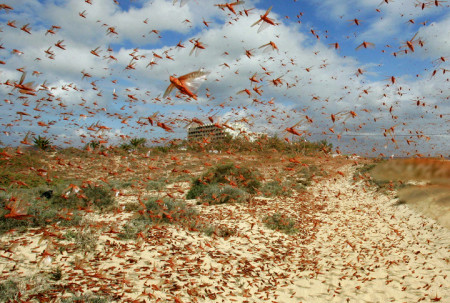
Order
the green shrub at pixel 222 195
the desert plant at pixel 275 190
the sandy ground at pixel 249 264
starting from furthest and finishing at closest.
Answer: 1. the desert plant at pixel 275 190
2. the green shrub at pixel 222 195
3. the sandy ground at pixel 249 264

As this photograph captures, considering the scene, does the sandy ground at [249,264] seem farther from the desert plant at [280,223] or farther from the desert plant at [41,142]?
the desert plant at [41,142]

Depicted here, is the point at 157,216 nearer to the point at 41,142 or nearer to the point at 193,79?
the point at 193,79

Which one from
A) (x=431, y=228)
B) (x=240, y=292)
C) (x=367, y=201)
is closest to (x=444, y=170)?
(x=240, y=292)

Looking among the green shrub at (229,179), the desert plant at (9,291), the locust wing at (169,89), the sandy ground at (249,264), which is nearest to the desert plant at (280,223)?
the sandy ground at (249,264)

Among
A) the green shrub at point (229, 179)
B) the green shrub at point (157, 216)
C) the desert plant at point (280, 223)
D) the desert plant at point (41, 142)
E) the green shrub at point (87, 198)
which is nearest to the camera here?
the green shrub at point (157, 216)

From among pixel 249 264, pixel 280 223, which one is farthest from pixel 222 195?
pixel 249 264

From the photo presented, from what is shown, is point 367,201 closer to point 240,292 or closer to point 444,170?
point 240,292

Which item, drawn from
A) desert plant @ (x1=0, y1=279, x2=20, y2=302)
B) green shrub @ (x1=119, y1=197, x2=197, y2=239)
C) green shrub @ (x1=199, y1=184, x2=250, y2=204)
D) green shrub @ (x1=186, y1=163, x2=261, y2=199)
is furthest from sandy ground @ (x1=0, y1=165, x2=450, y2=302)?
green shrub @ (x1=186, y1=163, x2=261, y2=199)
